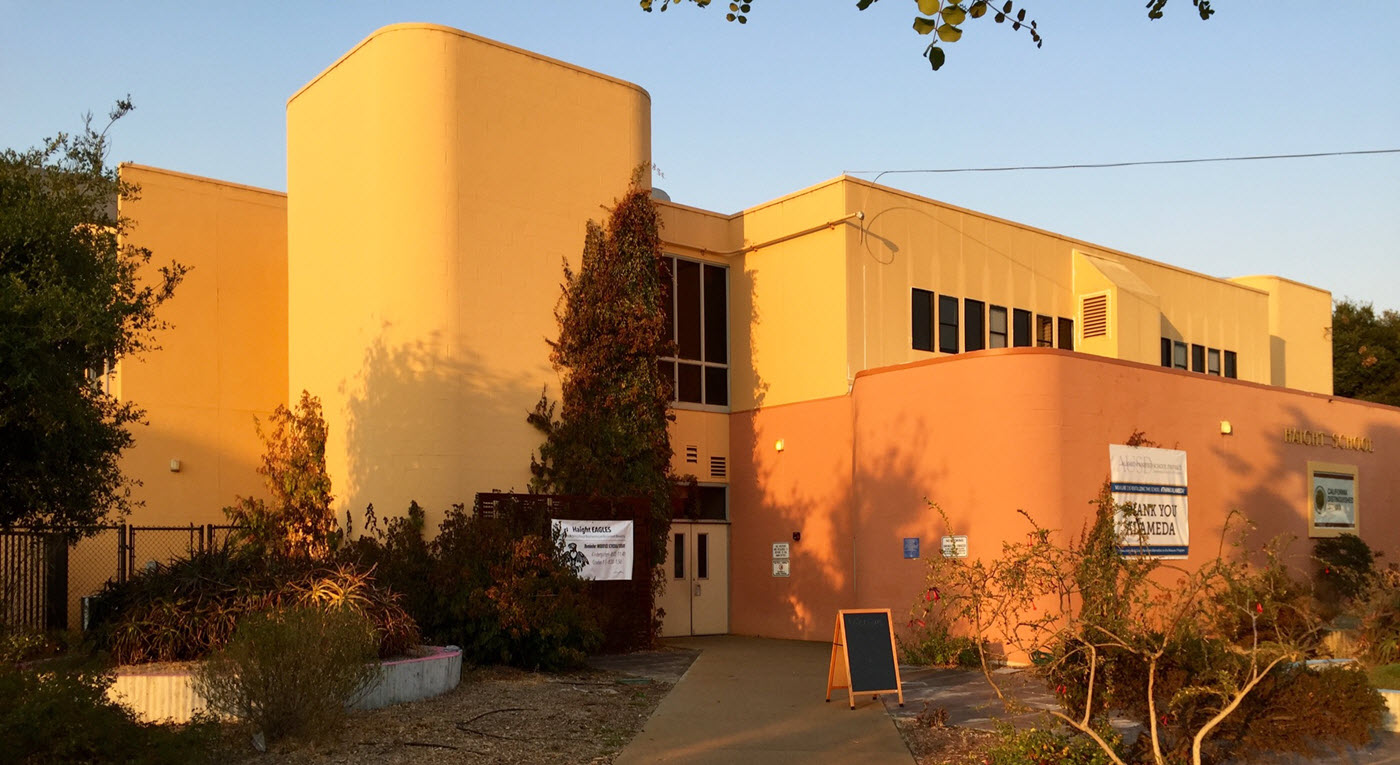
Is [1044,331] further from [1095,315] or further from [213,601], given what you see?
[213,601]

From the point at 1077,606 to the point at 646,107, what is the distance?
36.2 ft

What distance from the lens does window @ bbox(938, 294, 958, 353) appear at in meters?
22.1

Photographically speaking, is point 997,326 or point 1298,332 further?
point 1298,332

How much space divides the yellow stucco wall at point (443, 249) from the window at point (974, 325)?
7142 millimetres

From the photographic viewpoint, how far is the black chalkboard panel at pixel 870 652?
12.9m

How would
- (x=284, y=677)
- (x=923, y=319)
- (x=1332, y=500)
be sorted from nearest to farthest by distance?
(x=284, y=677), (x=923, y=319), (x=1332, y=500)

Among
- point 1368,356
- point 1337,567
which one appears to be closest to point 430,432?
point 1337,567

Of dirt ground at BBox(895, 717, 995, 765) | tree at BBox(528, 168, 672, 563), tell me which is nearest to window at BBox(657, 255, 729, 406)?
tree at BBox(528, 168, 672, 563)

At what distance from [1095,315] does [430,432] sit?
13497 millimetres

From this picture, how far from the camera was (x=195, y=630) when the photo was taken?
12484mm

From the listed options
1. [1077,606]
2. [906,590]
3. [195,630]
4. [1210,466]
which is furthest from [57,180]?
[1210,466]

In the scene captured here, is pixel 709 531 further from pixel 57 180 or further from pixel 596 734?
pixel 57 180

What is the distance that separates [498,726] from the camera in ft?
37.3

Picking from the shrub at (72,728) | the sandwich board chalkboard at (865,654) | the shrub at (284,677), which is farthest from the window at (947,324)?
the shrub at (72,728)
